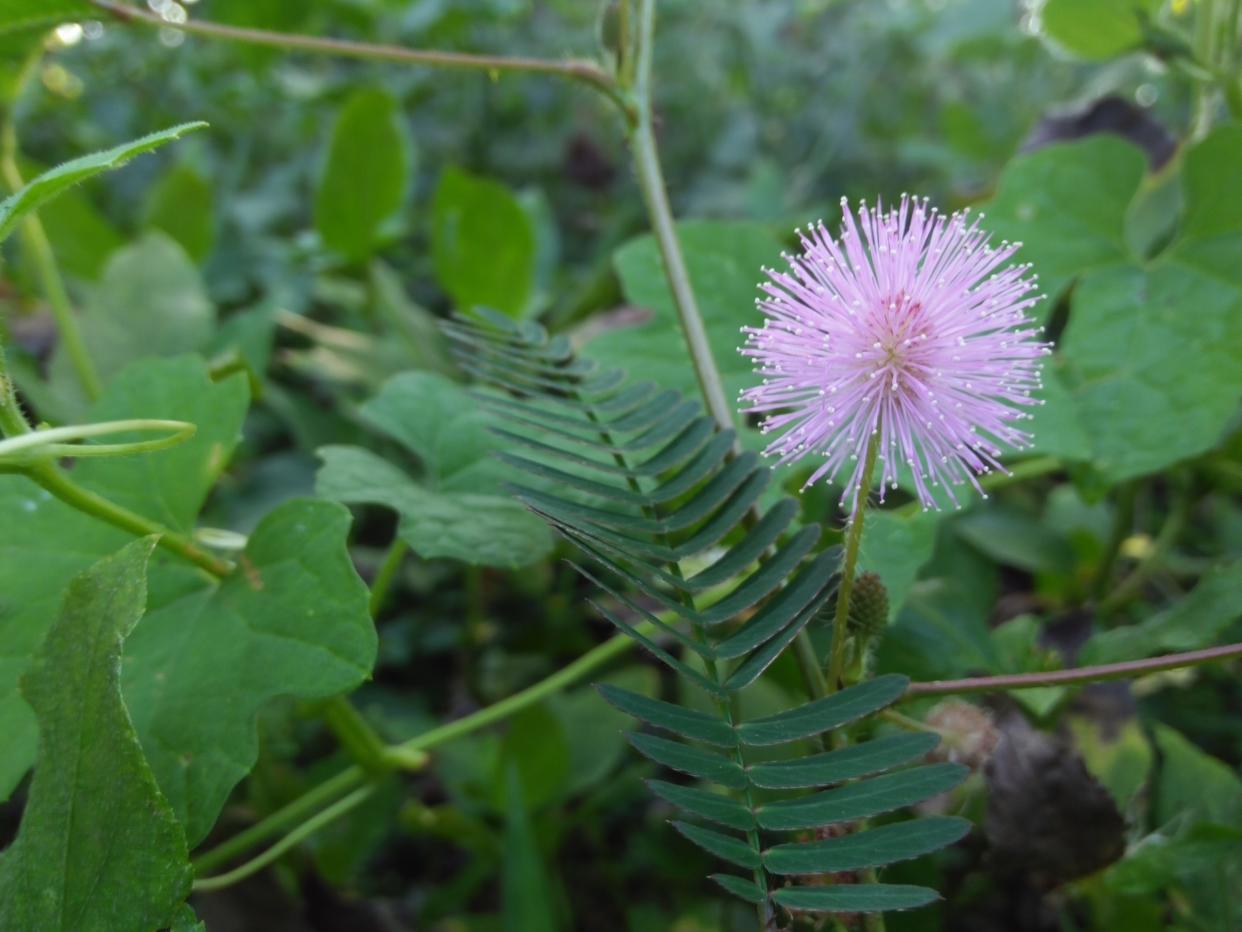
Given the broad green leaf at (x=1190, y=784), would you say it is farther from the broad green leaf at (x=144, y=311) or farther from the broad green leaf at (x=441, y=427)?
the broad green leaf at (x=144, y=311)

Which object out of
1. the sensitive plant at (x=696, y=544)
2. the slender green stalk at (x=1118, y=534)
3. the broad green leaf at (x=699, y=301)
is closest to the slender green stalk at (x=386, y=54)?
the sensitive plant at (x=696, y=544)

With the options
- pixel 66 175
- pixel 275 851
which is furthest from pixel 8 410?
pixel 275 851

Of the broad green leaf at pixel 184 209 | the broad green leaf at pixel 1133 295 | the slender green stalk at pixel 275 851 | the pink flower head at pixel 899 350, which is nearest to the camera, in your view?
the pink flower head at pixel 899 350

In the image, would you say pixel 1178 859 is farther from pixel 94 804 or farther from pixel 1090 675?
pixel 94 804

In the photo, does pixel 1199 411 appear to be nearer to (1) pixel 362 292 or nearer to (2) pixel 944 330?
(2) pixel 944 330

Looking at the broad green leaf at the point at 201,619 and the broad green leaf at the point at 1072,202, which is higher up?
the broad green leaf at the point at 1072,202
